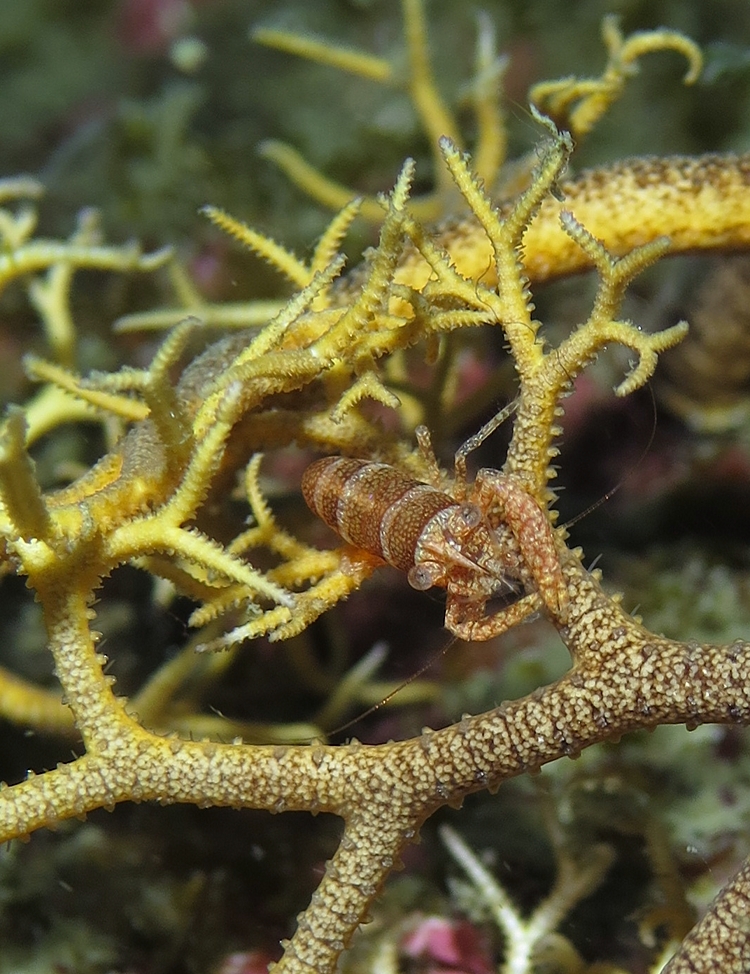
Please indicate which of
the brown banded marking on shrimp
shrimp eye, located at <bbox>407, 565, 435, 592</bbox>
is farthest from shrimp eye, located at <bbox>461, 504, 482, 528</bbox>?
shrimp eye, located at <bbox>407, 565, 435, 592</bbox>

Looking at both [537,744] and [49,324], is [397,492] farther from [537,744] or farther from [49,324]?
[49,324]

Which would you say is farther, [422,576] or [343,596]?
[343,596]

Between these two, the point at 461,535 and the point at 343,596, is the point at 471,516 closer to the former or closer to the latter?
the point at 461,535

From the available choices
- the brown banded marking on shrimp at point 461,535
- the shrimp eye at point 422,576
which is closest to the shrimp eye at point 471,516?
the brown banded marking on shrimp at point 461,535

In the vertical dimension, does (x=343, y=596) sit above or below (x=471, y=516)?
below

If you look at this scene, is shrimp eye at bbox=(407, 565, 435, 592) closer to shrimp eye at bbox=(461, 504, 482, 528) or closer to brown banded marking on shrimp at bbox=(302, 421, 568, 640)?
brown banded marking on shrimp at bbox=(302, 421, 568, 640)

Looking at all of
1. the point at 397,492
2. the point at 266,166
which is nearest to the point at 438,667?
the point at 397,492

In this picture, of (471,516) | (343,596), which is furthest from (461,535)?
(343,596)
